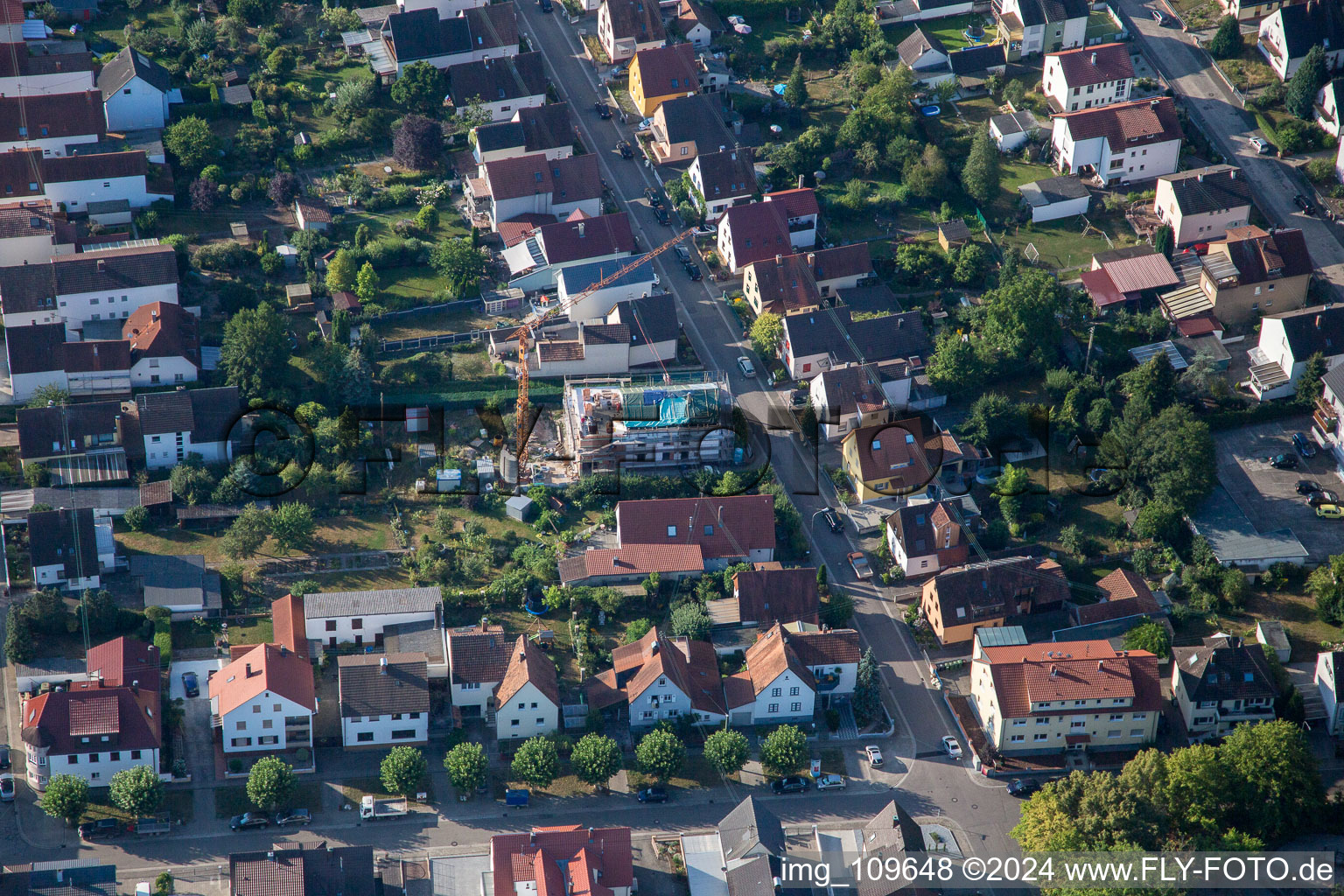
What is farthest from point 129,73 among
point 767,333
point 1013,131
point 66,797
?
point 1013,131

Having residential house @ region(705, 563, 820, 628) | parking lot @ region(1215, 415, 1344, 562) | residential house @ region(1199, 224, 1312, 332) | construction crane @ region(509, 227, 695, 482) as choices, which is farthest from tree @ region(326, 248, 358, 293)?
parking lot @ region(1215, 415, 1344, 562)

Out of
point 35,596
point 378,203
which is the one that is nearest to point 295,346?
point 378,203

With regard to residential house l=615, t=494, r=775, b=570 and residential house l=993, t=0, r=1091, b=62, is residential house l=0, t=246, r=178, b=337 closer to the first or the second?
residential house l=615, t=494, r=775, b=570

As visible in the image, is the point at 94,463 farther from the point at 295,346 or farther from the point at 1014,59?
the point at 1014,59

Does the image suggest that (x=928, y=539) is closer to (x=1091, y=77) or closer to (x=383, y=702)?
(x=383, y=702)

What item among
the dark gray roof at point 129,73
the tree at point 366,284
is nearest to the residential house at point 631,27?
the tree at point 366,284
